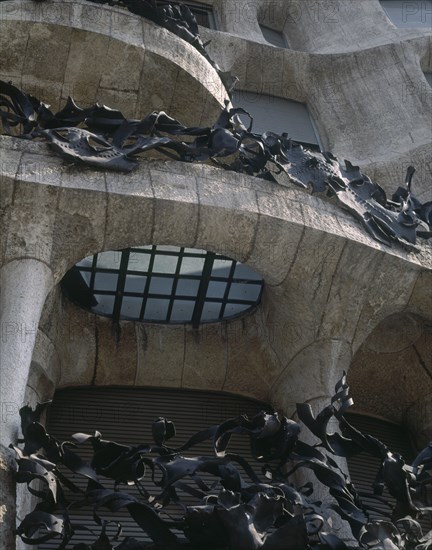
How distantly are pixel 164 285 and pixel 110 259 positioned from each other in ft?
2.57

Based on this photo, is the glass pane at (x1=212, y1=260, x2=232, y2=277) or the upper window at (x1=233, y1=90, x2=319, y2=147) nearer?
the glass pane at (x1=212, y1=260, x2=232, y2=277)

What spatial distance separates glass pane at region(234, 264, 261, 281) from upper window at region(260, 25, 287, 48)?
919cm

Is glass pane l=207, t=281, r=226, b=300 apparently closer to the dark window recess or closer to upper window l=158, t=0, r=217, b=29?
the dark window recess

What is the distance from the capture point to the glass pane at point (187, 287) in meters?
13.2

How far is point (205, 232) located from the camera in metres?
11.6

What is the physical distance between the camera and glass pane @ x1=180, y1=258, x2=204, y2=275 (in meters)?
13.0

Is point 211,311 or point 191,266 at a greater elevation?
point 191,266

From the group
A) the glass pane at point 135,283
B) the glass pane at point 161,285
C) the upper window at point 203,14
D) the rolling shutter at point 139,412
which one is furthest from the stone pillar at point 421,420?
the upper window at point 203,14

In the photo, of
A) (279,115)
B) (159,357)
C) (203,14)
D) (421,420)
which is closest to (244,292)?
(159,357)

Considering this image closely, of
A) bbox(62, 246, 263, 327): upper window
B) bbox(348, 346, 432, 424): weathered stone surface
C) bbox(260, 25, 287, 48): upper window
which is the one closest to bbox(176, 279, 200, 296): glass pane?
bbox(62, 246, 263, 327): upper window

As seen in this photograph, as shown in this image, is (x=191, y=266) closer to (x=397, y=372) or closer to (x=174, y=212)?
(x=174, y=212)

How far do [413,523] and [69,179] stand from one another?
4.83 meters

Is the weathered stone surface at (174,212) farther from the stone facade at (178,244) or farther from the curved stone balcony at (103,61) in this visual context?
the curved stone balcony at (103,61)

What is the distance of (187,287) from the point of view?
13211mm
